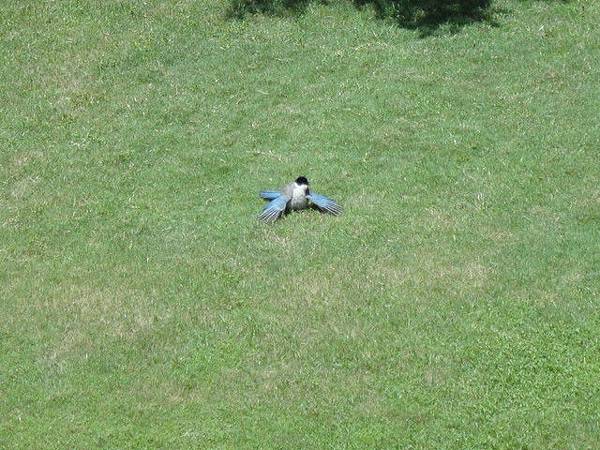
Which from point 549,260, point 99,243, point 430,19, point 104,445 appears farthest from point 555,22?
point 104,445

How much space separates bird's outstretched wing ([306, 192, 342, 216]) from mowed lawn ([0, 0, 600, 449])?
271 millimetres

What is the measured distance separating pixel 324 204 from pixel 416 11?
7.21 m

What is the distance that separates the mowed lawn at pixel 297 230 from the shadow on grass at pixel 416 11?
0.23m

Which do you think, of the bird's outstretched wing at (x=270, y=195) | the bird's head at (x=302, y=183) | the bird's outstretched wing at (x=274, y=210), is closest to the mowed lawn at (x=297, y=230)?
the bird's outstretched wing at (x=274, y=210)

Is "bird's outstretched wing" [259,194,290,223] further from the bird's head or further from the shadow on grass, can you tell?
the shadow on grass

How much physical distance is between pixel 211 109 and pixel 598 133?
6340 millimetres

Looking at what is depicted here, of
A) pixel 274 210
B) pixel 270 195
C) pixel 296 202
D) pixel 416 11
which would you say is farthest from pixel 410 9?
pixel 274 210

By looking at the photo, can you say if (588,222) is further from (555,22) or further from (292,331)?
(555,22)

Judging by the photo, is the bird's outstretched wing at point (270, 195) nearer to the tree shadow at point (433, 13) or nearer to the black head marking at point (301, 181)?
the black head marking at point (301, 181)

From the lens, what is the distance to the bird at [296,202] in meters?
15.1

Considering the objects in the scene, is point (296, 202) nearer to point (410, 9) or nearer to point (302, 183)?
point (302, 183)

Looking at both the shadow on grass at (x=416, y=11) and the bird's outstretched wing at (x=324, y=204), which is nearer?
the bird's outstretched wing at (x=324, y=204)

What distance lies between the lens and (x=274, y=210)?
15.1 meters

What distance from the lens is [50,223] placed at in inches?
608
